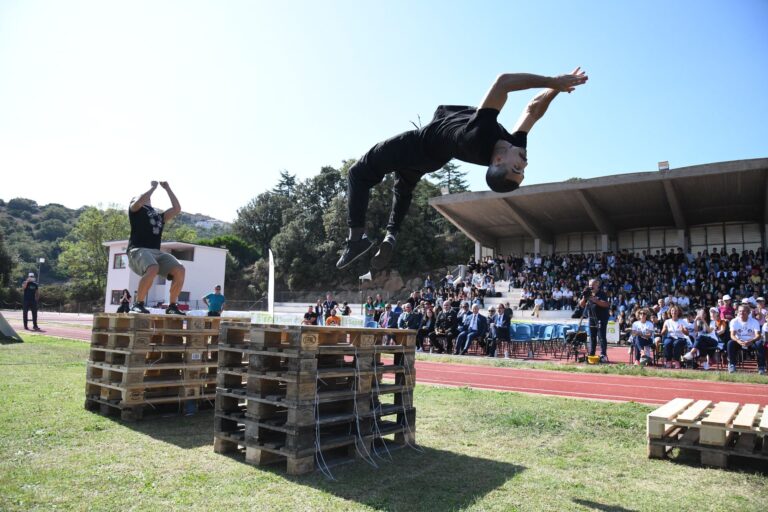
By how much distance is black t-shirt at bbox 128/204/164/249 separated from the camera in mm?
7781

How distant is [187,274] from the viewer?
4662cm

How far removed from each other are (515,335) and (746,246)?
23.2m

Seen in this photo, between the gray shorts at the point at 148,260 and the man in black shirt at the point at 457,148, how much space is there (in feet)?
13.0

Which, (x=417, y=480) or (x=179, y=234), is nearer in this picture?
(x=417, y=480)

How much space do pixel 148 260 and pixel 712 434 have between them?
755cm

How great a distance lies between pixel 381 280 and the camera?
169 feet

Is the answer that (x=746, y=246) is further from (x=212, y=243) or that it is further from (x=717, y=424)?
(x=212, y=243)

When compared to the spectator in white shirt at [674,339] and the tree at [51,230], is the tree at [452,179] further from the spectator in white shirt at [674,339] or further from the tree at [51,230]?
the tree at [51,230]

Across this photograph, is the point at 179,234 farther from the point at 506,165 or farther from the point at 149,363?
the point at 506,165

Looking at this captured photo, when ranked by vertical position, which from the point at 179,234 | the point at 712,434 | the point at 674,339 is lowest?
the point at 712,434

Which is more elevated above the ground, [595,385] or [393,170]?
[393,170]

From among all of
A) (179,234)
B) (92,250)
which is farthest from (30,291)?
(179,234)

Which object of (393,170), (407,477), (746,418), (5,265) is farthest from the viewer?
(5,265)

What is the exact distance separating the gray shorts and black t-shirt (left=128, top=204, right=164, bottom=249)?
4.2 inches
